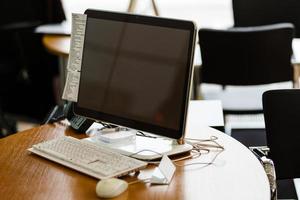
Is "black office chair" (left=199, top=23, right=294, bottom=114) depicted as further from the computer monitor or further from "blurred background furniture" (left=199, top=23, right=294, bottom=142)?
the computer monitor

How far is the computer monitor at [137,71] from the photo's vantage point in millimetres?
1794

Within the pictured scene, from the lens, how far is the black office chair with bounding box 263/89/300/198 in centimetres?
212

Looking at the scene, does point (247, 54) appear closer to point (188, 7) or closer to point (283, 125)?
point (283, 125)

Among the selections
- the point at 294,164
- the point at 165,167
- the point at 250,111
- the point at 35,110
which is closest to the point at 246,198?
the point at 165,167

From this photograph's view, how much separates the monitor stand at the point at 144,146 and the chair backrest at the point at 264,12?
222 cm

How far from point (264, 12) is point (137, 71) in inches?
91.3

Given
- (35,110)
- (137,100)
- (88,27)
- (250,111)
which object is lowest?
(35,110)

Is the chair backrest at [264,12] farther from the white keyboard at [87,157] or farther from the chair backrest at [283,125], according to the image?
the white keyboard at [87,157]

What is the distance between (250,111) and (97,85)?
149 centimetres

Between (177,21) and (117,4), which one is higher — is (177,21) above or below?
above

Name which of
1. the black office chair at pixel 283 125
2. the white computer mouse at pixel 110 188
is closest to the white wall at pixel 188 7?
the black office chair at pixel 283 125

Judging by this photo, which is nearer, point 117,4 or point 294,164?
point 294,164

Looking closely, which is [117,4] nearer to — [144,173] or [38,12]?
[38,12]

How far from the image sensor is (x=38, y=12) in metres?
4.79
